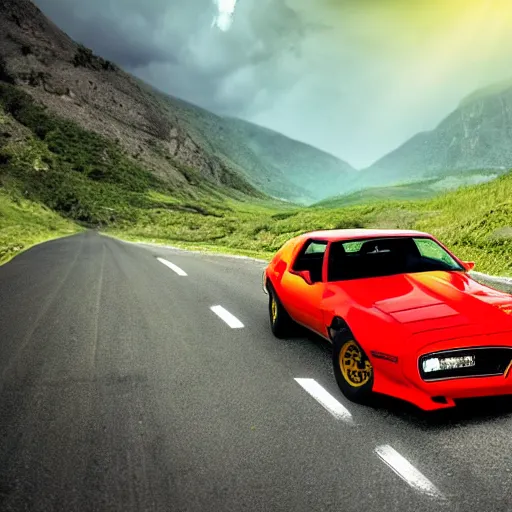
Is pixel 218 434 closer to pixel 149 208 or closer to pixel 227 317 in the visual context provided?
pixel 227 317

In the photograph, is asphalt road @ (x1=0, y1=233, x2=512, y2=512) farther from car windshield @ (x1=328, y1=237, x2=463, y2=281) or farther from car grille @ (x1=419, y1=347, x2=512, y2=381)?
car windshield @ (x1=328, y1=237, x2=463, y2=281)

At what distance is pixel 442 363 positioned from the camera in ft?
11.8

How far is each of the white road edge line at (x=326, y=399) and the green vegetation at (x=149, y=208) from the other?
9486 mm

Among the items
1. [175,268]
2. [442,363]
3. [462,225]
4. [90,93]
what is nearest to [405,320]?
[442,363]

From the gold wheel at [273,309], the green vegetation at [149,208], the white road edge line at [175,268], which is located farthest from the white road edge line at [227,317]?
the green vegetation at [149,208]

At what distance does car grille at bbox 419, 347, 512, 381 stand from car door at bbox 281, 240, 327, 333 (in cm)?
141

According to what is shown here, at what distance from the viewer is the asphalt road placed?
2.80m

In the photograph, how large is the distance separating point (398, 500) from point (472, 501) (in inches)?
14.9

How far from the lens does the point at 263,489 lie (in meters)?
2.86

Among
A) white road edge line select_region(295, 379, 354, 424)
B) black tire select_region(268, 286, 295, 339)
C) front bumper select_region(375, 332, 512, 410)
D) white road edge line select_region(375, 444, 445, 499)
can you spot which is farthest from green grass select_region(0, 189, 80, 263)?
white road edge line select_region(375, 444, 445, 499)

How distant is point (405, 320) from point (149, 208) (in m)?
115

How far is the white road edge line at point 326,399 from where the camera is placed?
12.6 feet

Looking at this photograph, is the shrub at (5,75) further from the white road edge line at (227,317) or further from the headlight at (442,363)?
the headlight at (442,363)

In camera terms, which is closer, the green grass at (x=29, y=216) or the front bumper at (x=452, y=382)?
the front bumper at (x=452, y=382)
